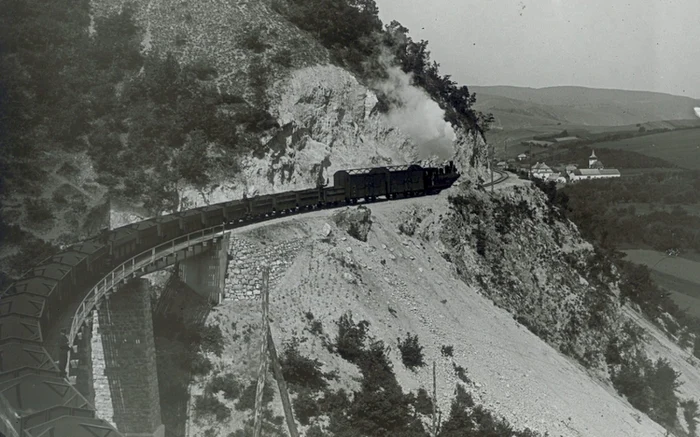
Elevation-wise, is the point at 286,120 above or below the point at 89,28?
below

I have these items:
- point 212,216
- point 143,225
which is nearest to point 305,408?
point 143,225

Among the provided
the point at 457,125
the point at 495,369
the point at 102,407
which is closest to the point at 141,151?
the point at 102,407

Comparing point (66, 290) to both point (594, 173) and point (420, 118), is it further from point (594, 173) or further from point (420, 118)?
point (594, 173)

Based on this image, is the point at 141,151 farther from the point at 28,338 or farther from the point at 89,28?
the point at 28,338

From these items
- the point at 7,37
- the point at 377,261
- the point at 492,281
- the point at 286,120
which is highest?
the point at 7,37

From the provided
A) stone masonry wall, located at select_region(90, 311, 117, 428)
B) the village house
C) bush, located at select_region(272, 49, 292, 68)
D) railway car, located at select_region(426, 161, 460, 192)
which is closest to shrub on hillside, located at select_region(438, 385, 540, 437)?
stone masonry wall, located at select_region(90, 311, 117, 428)

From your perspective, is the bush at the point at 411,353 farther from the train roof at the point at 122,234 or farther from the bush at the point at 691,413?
the bush at the point at 691,413

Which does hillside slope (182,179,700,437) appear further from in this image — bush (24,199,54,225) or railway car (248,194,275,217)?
bush (24,199,54,225)
